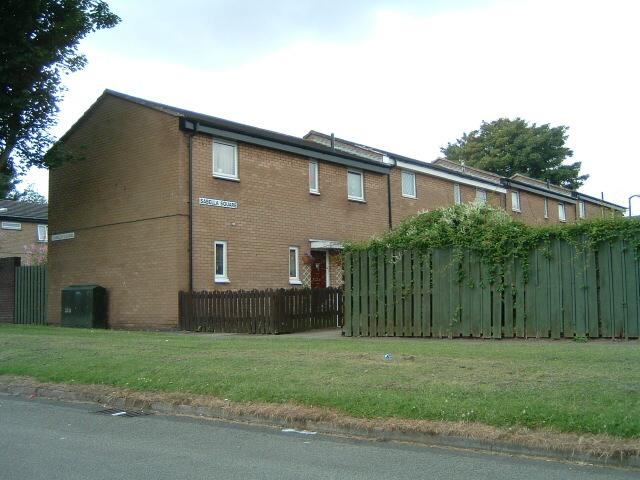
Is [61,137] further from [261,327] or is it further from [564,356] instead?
[564,356]

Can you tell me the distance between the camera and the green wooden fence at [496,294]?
1318cm

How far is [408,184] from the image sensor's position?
29438 mm

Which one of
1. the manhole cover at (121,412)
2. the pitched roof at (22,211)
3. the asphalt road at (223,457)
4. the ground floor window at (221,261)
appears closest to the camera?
the asphalt road at (223,457)

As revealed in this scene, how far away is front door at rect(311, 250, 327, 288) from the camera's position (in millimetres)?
23906

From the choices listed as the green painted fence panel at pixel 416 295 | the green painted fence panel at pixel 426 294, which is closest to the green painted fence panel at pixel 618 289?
the green painted fence panel at pixel 426 294

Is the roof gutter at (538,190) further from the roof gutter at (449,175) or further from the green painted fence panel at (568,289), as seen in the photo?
the green painted fence panel at (568,289)

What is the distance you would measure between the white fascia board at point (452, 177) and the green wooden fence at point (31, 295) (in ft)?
48.4

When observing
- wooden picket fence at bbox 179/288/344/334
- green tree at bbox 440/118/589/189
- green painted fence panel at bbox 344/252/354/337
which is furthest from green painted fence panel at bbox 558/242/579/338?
green tree at bbox 440/118/589/189

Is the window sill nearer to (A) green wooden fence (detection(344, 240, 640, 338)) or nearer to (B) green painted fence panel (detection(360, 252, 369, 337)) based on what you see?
(A) green wooden fence (detection(344, 240, 640, 338))

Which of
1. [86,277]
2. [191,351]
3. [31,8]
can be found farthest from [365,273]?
[31,8]

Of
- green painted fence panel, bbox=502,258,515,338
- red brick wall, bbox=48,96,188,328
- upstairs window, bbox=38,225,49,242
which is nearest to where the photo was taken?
green painted fence panel, bbox=502,258,515,338

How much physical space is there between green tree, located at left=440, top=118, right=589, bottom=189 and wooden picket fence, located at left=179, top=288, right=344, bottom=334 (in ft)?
141

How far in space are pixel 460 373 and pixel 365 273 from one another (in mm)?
7265

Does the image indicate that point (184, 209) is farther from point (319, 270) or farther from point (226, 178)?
point (319, 270)
